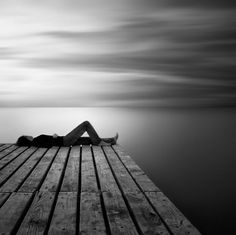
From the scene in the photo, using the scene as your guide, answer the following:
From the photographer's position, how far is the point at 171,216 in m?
2.47

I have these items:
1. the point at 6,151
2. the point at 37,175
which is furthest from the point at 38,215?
the point at 6,151

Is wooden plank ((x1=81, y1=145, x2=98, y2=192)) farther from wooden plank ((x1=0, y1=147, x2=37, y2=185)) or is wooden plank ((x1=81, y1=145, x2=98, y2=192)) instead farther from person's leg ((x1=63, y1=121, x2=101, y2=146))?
person's leg ((x1=63, y1=121, x2=101, y2=146))

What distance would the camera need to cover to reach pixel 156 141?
18312 millimetres

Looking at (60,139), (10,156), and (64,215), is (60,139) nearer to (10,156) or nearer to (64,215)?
(10,156)

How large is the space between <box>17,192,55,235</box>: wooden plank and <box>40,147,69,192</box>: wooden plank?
0.86ft

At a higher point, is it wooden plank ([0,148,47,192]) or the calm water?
wooden plank ([0,148,47,192])

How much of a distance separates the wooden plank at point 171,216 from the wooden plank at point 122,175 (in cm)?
28

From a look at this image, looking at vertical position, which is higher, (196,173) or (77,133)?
(77,133)

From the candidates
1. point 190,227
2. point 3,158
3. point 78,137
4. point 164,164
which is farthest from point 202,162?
point 190,227

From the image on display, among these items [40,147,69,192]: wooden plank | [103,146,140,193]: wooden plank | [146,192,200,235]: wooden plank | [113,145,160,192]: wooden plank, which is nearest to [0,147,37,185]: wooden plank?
[40,147,69,192]: wooden plank

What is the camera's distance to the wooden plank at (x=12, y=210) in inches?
87.7

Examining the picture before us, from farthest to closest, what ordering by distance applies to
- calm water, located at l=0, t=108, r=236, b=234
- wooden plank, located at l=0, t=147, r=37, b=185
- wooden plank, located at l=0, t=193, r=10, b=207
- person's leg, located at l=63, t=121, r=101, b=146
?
1. calm water, located at l=0, t=108, r=236, b=234
2. person's leg, located at l=63, t=121, r=101, b=146
3. wooden plank, located at l=0, t=147, r=37, b=185
4. wooden plank, located at l=0, t=193, r=10, b=207

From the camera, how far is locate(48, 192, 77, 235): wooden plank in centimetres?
220

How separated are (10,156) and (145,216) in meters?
3.72
